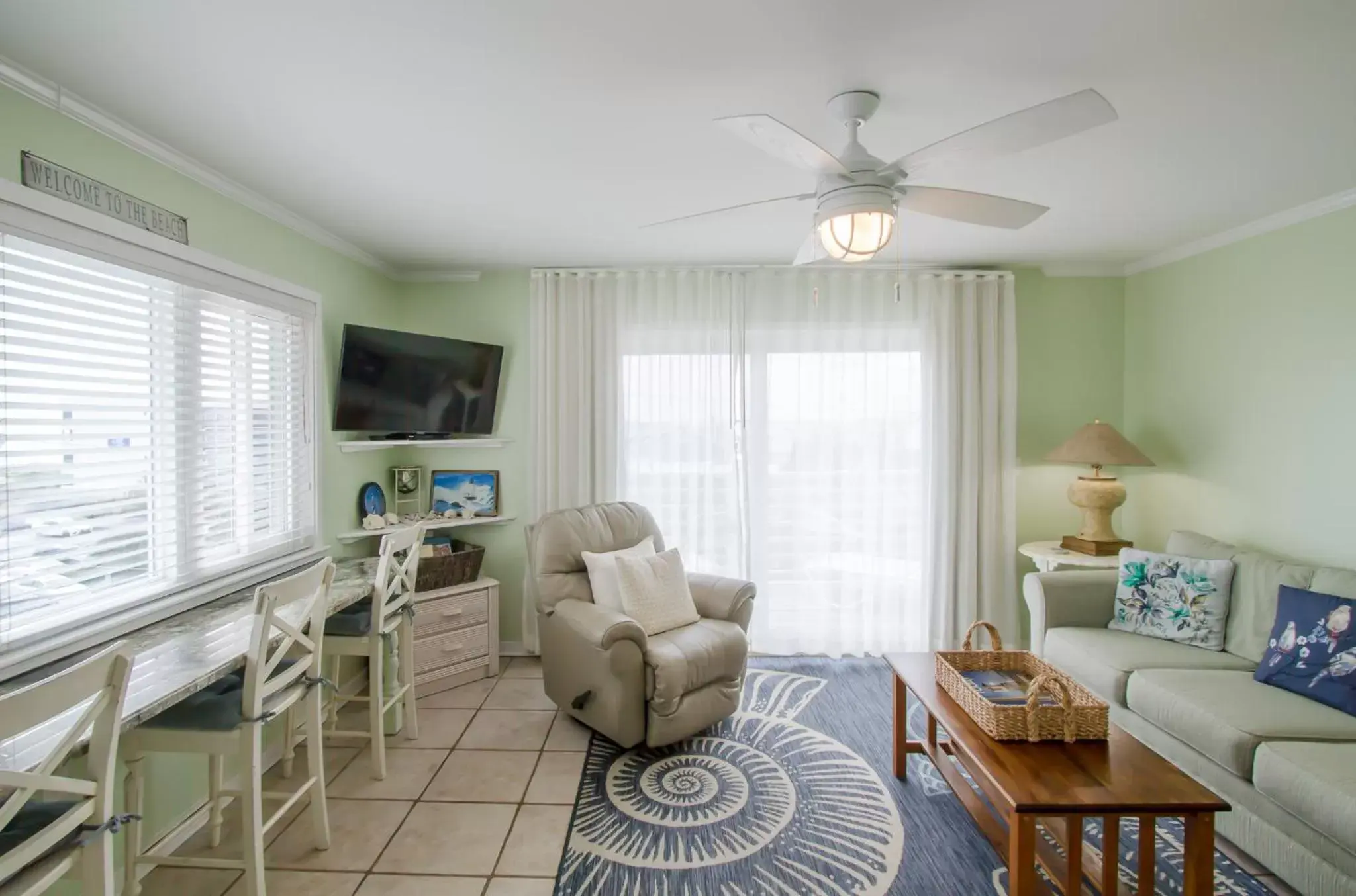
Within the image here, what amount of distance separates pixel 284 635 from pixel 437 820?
3.07ft

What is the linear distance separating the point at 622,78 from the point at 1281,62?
6.01 feet

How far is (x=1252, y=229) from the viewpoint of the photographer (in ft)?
10.4

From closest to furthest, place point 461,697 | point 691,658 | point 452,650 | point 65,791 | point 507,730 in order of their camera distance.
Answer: point 65,791
point 691,658
point 507,730
point 461,697
point 452,650

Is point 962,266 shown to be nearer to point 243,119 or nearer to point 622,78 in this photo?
point 622,78

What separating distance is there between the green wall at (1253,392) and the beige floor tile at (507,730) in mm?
3708

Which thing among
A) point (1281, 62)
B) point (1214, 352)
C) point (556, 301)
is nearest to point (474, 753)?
point (556, 301)

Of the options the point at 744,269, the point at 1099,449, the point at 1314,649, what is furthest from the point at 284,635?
the point at 1099,449

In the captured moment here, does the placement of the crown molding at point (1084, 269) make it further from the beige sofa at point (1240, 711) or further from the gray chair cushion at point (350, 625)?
the gray chair cushion at point (350, 625)

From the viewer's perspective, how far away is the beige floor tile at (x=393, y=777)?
102 inches

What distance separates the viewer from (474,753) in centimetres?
290

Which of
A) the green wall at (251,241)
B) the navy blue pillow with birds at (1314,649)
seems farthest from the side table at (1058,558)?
the green wall at (251,241)

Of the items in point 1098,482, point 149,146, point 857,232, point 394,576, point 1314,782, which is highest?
point 149,146

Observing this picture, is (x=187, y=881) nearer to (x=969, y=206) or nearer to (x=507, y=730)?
(x=507, y=730)

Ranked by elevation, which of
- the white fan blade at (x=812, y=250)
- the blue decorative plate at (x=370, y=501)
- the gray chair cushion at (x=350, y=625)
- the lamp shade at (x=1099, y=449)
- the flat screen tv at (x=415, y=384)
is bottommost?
the gray chair cushion at (x=350, y=625)
